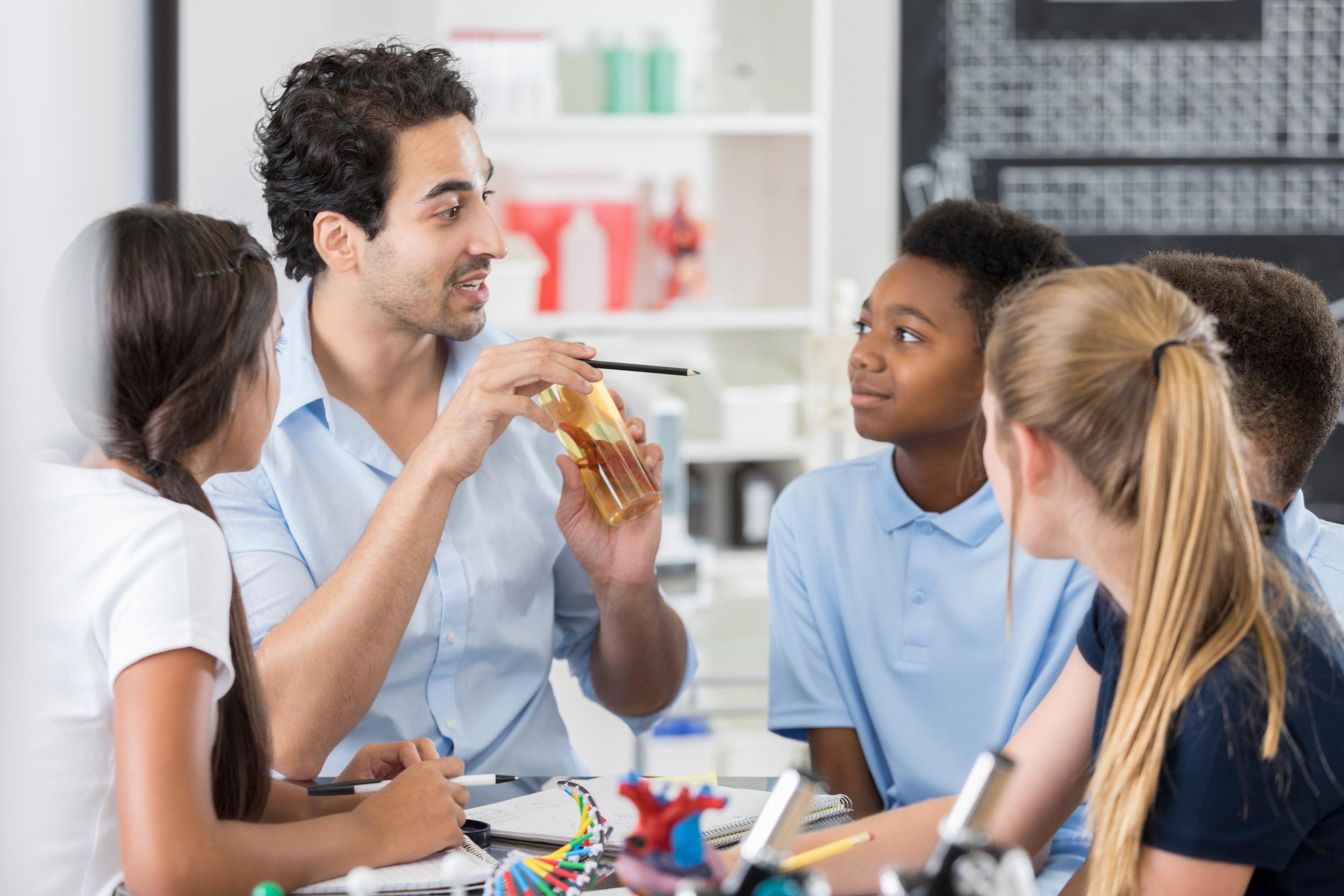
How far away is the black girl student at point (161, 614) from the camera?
0.83m

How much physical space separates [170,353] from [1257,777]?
85 cm

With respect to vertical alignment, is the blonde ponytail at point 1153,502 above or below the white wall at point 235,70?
below

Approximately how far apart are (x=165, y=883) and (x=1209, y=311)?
→ 3.46 ft

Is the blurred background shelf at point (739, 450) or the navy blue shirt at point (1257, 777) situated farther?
the blurred background shelf at point (739, 450)

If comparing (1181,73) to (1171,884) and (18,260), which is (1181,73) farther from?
(18,260)

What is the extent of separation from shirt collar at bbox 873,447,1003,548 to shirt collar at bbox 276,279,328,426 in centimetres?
69

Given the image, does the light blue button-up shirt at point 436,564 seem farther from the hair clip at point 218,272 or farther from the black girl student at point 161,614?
the hair clip at point 218,272

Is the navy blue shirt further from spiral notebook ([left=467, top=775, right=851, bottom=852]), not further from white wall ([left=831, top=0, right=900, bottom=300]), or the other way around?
white wall ([left=831, top=0, right=900, bottom=300])

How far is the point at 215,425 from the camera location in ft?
3.32

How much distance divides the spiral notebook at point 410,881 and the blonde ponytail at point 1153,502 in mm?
450

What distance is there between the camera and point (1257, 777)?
855 mm

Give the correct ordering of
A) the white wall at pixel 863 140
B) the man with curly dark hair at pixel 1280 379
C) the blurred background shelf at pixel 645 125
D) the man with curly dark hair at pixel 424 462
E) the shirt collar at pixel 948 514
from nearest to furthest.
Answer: the man with curly dark hair at pixel 1280 379 < the man with curly dark hair at pixel 424 462 < the shirt collar at pixel 948 514 < the blurred background shelf at pixel 645 125 < the white wall at pixel 863 140

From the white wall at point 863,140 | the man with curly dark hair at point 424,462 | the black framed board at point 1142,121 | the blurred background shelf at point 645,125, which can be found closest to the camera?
the man with curly dark hair at point 424,462

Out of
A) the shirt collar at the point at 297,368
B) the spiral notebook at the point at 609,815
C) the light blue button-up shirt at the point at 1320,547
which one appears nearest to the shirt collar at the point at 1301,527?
the light blue button-up shirt at the point at 1320,547
